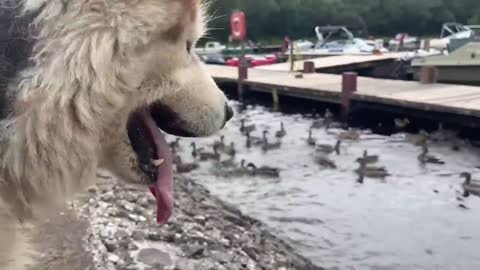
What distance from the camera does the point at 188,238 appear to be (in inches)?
317

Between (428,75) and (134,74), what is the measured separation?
16282 millimetres

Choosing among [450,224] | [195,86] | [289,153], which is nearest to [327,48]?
[289,153]

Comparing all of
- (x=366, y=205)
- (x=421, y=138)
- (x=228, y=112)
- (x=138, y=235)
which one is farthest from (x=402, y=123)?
(x=228, y=112)

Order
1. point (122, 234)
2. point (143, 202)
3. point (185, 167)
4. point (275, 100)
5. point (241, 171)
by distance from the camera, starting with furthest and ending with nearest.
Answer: point (275, 100)
point (185, 167)
point (241, 171)
point (143, 202)
point (122, 234)

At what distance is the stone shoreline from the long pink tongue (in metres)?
3.67

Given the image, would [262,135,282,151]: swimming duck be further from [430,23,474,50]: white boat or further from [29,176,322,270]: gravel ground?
[430,23,474,50]: white boat

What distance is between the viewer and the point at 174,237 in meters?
7.85

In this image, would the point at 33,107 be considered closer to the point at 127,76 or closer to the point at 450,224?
the point at 127,76

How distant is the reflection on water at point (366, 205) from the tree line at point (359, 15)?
154 feet

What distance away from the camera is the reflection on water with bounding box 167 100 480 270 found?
8500mm

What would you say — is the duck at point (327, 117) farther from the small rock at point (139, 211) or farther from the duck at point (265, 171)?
the small rock at point (139, 211)

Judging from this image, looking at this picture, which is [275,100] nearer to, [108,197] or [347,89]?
[347,89]

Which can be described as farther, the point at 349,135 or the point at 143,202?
the point at 349,135

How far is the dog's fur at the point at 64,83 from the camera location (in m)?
1.65
